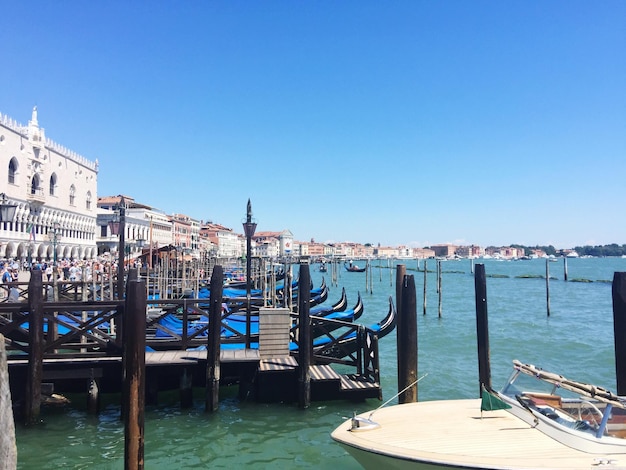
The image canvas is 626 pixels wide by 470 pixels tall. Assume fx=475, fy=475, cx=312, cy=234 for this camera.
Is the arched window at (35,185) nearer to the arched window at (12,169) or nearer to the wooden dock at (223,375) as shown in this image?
the arched window at (12,169)

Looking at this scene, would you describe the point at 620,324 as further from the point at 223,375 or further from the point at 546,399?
the point at 223,375

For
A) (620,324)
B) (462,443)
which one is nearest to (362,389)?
(462,443)

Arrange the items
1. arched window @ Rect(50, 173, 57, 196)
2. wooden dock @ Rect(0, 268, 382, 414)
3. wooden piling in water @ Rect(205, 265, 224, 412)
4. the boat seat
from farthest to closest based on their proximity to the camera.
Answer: arched window @ Rect(50, 173, 57, 196) < wooden piling in water @ Rect(205, 265, 224, 412) < wooden dock @ Rect(0, 268, 382, 414) < the boat seat

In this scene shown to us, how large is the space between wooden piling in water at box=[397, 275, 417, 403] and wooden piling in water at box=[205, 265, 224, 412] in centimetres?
298

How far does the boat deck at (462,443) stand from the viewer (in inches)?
168

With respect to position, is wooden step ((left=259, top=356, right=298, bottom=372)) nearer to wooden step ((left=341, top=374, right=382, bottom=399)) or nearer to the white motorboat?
wooden step ((left=341, top=374, right=382, bottom=399))

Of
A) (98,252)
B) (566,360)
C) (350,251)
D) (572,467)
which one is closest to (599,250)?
Result: (350,251)

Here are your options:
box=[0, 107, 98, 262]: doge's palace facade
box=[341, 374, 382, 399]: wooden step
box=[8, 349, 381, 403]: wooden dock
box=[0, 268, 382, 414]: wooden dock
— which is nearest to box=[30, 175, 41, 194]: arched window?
box=[0, 107, 98, 262]: doge's palace facade

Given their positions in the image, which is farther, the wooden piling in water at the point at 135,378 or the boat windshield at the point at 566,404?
the wooden piling in water at the point at 135,378

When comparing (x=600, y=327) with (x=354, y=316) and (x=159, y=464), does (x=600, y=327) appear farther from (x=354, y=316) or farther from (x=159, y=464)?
(x=159, y=464)

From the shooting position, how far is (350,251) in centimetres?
18625

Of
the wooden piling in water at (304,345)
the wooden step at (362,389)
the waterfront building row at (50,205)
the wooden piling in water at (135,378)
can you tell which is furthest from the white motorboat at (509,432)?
the waterfront building row at (50,205)

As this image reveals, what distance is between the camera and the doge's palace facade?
37.5 meters

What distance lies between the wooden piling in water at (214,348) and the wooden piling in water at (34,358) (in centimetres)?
253
